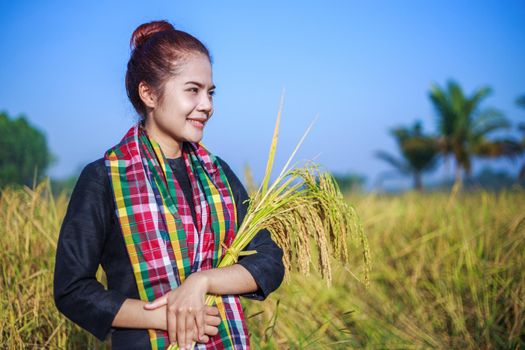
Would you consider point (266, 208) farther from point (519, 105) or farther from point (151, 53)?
point (519, 105)

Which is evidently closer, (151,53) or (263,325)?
(151,53)

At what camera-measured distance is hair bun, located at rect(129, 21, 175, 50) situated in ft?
6.69

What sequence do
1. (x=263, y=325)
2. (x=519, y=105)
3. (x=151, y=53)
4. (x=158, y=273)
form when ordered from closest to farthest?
(x=158, y=273) < (x=151, y=53) < (x=263, y=325) < (x=519, y=105)

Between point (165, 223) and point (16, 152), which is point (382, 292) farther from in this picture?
point (165, 223)

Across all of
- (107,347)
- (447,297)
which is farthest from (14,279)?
(447,297)

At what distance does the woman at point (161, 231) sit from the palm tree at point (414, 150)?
34.4 metres

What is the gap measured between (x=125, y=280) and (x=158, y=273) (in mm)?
125

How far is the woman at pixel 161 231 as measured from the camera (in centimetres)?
166

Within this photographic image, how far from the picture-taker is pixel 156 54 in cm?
190

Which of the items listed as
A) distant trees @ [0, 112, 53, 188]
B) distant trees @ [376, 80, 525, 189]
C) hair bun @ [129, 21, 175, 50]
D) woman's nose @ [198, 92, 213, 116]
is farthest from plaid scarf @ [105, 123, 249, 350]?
distant trees @ [376, 80, 525, 189]

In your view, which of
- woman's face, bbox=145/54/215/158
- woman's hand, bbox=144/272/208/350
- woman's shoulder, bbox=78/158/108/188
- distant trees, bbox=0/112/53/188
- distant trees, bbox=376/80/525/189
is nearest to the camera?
woman's hand, bbox=144/272/208/350

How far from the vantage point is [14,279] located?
3.32m

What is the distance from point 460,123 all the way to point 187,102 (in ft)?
117

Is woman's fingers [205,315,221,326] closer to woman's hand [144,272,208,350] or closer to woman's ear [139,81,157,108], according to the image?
woman's hand [144,272,208,350]
